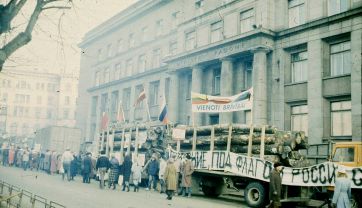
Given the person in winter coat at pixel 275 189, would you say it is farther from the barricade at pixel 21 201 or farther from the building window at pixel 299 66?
the building window at pixel 299 66

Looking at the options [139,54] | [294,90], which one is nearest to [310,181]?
[294,90]

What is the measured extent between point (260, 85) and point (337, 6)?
692cm

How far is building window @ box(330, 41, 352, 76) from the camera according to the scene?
2384 cm

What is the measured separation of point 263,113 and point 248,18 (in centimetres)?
749

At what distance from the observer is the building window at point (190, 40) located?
3462 centimetres

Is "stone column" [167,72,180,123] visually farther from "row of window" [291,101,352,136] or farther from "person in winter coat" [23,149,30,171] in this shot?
"row of window" [291,101,352,136]

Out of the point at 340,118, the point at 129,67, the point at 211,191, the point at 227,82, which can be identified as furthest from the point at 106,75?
the point at 211,191

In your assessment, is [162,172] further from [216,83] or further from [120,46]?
[120,46]

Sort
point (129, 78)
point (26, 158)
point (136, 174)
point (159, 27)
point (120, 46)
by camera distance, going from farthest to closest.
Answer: point (120, 46)
point (129, 78)
point (159, 27)
point (26, 158)
point (136, 174)

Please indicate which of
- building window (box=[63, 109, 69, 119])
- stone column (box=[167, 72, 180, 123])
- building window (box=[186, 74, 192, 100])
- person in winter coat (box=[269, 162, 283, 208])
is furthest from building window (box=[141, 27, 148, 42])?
building window (box=[63, 109, 69, 119])

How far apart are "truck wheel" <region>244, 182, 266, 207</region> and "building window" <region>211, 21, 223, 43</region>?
60.8 feet

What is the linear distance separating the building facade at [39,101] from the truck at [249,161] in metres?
82.0


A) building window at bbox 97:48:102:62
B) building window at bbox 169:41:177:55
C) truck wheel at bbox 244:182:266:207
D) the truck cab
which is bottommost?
truck wheel at bbox 244:182:266:207

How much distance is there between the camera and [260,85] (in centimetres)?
2738
